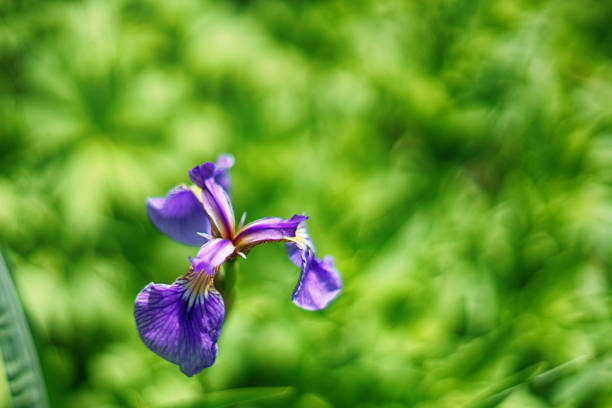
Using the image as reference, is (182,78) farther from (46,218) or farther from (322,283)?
(322,283)

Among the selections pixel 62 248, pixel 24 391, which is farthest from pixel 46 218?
pixel 24 391

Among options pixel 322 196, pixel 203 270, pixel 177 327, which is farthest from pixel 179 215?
pixel 322 196

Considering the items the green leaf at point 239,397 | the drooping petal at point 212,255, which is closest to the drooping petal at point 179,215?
the drooping petal at point 212,255

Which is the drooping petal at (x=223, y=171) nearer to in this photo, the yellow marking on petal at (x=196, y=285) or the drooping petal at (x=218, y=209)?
the drooping petal at (x=218, y=209)

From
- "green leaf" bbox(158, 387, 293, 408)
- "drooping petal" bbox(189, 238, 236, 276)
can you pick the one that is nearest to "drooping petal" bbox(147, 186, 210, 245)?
"drooping petal" bbox(189, 238, 236, 276)

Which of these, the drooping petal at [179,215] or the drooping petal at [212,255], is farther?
the drooping petal at [179,215]

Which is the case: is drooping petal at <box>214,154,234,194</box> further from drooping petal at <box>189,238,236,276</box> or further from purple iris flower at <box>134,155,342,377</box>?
drooping petal at <box>189,238,236,276</box>

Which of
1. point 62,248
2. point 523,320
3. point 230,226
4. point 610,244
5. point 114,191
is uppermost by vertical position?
point 114,191
